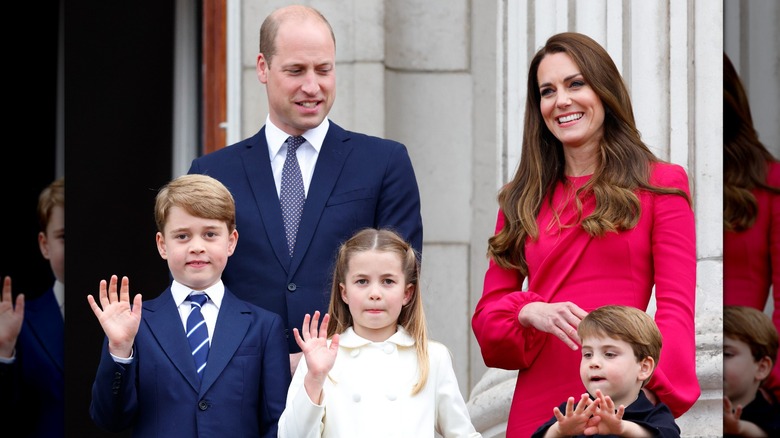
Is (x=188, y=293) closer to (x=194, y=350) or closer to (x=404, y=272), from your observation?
(x=194, y=350)

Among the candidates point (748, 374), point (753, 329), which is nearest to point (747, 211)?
point (753, 329)

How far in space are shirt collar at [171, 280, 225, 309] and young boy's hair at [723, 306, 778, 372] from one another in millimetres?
1890

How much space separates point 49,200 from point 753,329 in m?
3.03

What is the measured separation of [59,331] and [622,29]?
269 centimetres

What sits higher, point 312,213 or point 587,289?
point 312,213

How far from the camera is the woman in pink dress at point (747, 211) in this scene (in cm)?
440

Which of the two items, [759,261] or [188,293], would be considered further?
[759,261]

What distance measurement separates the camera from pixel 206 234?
3684 mm

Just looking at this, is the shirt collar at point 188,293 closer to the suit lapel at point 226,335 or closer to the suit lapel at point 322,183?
the suit lapel at point 226,335

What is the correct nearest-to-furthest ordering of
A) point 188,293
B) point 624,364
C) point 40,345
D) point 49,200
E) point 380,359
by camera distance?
point 624,364, point 380,359, point 188,293, point 40,345, point 49,200

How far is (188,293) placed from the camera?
3.70 meters

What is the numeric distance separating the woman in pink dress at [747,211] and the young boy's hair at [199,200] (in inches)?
71.4

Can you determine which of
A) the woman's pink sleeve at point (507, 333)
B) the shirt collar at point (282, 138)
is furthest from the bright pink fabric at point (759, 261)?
the shirt collar at point (282, 138)

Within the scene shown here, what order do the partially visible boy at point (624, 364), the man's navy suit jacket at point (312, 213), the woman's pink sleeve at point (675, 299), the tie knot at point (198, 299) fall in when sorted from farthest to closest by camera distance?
the man's navy suit jacket at point (312, 213), the tie knot at point (198, 299), the woman's pink sleeve at point (675, 299), the partially visible boy at point (624, 364)
